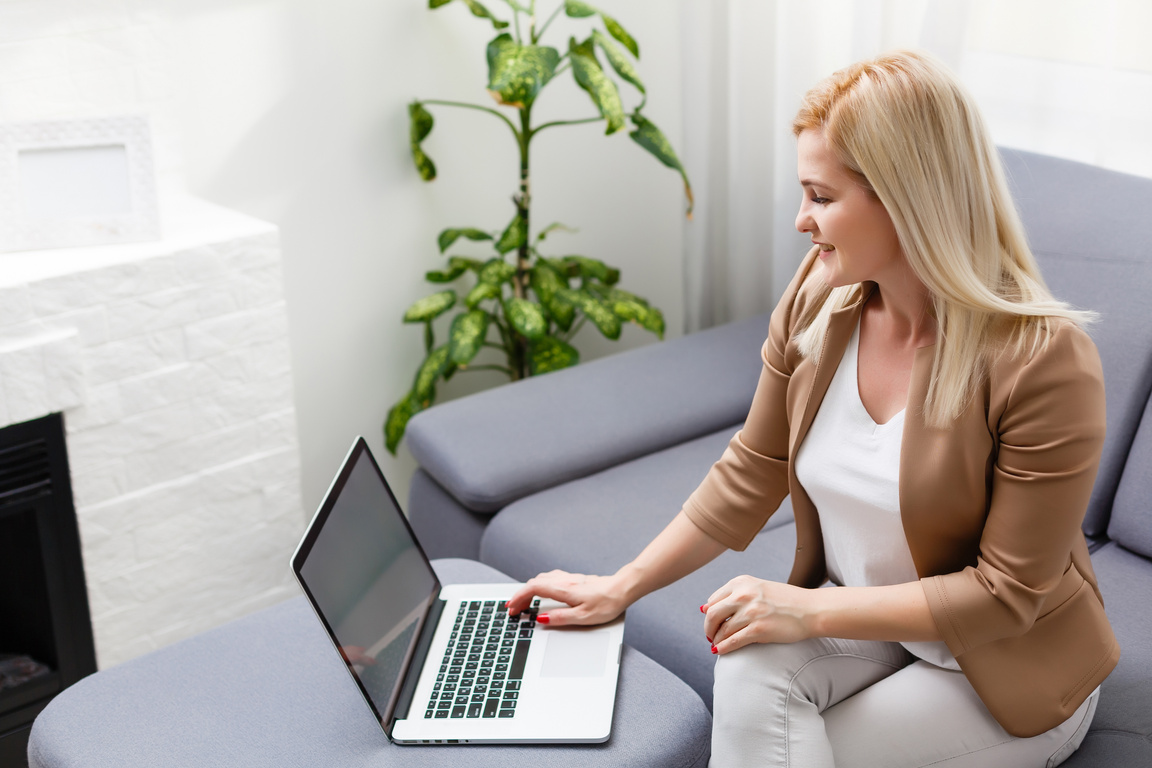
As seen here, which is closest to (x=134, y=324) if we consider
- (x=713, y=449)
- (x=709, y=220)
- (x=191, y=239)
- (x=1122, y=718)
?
(x=191, y=239)

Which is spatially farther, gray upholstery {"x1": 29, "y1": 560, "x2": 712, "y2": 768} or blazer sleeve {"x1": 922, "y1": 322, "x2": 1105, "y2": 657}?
gray upholstery {"x1": 29, "y1": 560, "x2": 712, "y2": 768}

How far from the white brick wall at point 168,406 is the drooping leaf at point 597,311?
602 millimetres

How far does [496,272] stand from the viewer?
90.0 inches

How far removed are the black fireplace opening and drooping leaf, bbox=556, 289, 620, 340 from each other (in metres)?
1.01

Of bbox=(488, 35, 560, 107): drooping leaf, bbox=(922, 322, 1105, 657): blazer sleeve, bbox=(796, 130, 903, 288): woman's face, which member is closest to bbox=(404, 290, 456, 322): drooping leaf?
bbox=(488, 35, 560, 107): drooping leaf

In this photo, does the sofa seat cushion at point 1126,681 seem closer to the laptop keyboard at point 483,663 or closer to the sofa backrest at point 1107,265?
the sofa backrest at point 1107,265

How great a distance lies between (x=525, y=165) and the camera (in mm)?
2268

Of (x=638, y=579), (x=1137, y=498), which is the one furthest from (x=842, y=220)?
(x=1137, y=498)

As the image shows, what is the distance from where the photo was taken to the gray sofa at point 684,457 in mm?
1471

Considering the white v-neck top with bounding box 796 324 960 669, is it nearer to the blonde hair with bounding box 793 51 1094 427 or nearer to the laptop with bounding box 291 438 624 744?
the blonde hair with bounding box 793 51 1094 427

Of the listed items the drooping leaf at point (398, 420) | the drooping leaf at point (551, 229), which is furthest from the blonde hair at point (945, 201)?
the drooping leaf at point (398, 420)

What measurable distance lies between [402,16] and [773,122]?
824 millimetres

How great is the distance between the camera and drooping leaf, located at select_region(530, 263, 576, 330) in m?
2.31

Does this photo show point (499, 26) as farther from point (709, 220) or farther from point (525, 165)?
point (709, 220)
